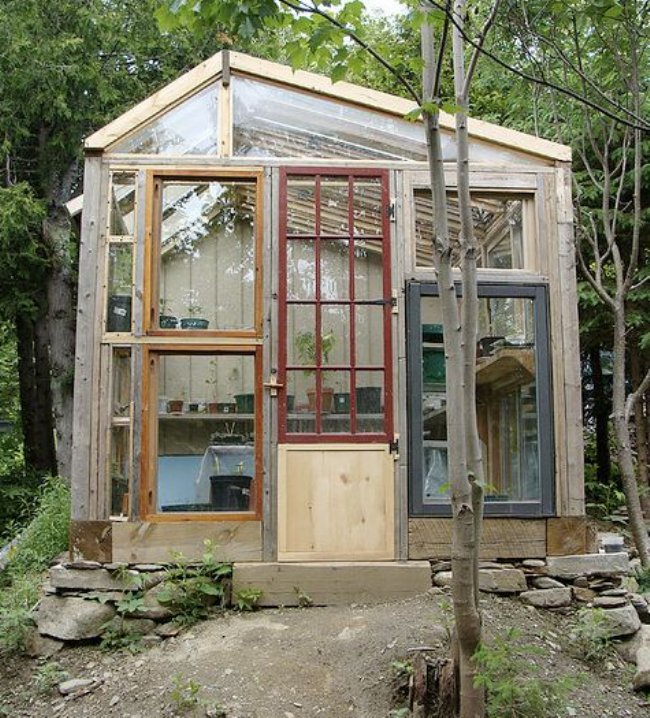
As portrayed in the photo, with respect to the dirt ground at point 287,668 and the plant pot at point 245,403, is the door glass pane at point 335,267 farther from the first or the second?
the dirt ground at point 287,668

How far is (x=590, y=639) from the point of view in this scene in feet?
15.3

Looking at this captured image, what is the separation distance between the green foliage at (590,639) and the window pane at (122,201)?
163 inches

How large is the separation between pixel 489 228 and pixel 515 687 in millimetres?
3346

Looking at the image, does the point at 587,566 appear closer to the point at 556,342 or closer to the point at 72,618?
the point at 556,342

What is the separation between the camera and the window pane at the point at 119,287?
523 centimetres

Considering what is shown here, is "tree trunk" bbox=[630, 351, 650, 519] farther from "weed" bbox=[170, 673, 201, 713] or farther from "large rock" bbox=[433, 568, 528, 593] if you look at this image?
"weed" bbox=[170, 673, 201, 713]

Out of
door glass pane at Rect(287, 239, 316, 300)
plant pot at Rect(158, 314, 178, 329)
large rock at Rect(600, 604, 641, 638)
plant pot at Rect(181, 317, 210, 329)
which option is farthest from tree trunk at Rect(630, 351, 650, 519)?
plant pot at Rect(158, 314, 178, 329)

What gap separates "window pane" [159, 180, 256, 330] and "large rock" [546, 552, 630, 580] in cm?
278

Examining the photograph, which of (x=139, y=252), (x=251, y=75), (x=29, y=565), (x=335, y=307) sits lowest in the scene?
(x=29, y=565)

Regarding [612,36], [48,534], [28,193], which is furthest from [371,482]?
[28,193]

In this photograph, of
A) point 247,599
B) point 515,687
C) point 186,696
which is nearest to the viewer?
point 515,687

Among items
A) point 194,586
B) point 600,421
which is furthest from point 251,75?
point 600,421

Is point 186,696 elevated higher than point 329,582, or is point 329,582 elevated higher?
point 329,582

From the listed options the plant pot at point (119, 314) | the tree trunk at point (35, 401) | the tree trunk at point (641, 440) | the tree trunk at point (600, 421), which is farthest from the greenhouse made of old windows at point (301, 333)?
the tree trunk at point (35, 401)
